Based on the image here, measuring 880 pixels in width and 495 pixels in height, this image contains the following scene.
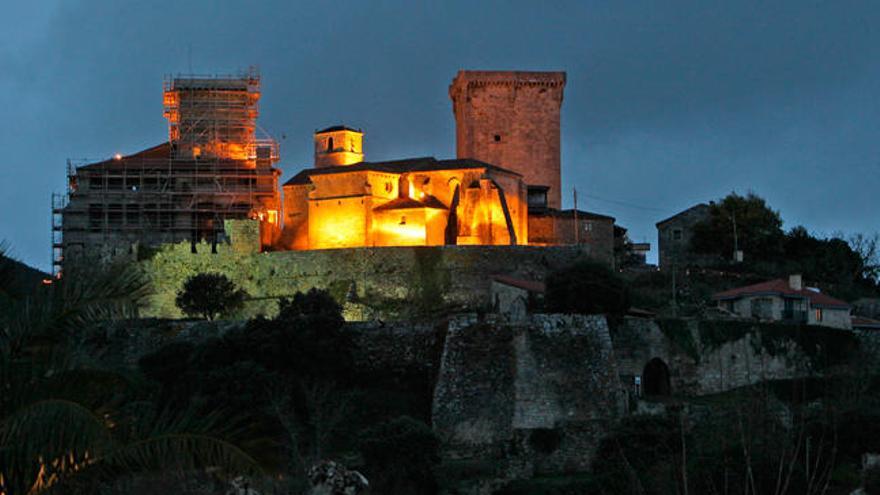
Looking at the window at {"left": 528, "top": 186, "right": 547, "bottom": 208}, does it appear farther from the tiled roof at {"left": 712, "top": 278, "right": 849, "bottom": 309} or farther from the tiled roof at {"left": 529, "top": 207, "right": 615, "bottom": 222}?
the tiled roof at {"left": 712, "top": 278, "right": 849, "bottom": 309}

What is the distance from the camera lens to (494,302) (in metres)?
47.1

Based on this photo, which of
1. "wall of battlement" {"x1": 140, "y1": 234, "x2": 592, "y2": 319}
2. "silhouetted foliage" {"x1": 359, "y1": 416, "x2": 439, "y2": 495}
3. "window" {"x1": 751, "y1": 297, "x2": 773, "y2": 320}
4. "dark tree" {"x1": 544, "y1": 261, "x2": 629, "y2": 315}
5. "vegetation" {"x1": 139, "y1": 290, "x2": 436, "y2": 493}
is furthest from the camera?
"wall of battlement" {"x1": 140, "y1": 234, "x2": 592, "y2": 319}

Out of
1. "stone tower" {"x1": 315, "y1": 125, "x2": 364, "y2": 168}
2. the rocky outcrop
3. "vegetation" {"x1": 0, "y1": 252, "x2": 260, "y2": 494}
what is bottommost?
the rocky outcrop

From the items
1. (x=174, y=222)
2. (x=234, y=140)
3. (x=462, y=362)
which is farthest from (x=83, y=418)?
(x=234, y=140)

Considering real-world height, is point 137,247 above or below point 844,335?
above

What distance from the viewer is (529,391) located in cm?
3312

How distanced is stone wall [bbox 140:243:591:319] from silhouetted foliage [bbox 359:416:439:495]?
1875 centimetres

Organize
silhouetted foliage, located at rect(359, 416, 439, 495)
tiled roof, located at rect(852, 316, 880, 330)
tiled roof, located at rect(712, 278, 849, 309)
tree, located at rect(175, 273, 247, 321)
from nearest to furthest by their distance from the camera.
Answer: silhouetted foliage, located at rect(359, 416, 439, 495) < tiled roof, located at rect(712, 278, 849, 309) < tiled roof, located at rect(852, 316, 880, 330) < tree, located at rect(175, 273, 247, 321)

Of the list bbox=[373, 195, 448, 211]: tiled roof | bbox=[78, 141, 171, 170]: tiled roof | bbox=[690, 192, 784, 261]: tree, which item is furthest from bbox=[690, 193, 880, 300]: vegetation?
bbox=[78, 141, 171, 170]: tiled roof

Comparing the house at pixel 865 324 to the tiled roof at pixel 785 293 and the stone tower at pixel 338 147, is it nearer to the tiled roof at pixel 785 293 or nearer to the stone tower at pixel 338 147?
the tiled roof at pixel 785 293

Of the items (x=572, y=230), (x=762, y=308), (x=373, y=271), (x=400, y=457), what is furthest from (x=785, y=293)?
(x=400, y=457)

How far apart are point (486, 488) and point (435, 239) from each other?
1015 inches

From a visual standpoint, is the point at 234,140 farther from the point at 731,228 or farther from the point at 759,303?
the point at 759,303

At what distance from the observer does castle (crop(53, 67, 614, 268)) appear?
179 feet
